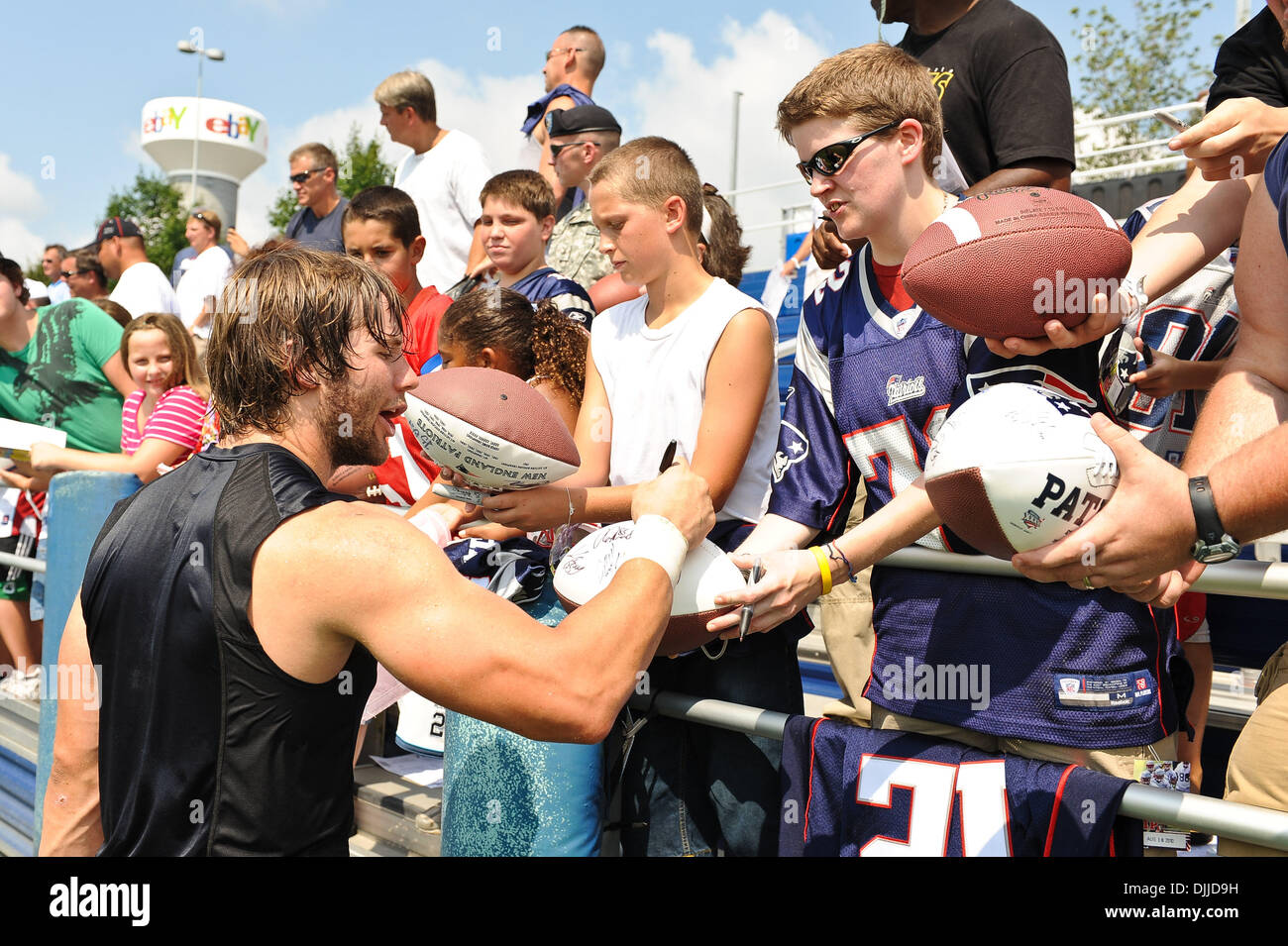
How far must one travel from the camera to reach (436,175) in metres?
5.97

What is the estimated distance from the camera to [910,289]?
2.00 m

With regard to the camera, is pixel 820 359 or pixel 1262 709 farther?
pixel 820 359

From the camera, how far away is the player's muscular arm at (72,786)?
82.0 inches

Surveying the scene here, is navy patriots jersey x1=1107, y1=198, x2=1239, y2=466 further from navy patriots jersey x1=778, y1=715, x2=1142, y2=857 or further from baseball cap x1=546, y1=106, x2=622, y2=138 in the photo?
baseball cap x1=546, y1=106, x2=622, y2=138

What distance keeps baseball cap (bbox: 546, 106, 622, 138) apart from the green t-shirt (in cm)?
281

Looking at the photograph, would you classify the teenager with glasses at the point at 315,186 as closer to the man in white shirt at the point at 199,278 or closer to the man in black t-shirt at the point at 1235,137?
the man in white shirt at the point at 199,278

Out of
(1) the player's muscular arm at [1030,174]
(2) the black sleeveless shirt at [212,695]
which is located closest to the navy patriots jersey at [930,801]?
(2) the black sleeveless shirt at [212,695]

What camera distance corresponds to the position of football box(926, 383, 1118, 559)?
165cm

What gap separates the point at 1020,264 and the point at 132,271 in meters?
8.36

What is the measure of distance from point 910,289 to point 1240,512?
72 cm

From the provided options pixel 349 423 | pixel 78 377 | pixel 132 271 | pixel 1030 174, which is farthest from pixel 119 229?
pixel 1030 174

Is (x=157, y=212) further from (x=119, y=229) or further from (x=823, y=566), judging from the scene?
(x=823, y=566)
